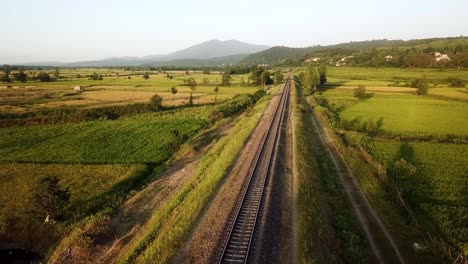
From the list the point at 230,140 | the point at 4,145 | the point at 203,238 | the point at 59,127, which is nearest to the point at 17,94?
the point at 59,127

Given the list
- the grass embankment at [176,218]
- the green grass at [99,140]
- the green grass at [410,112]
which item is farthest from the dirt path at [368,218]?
the green grass at [410,112]

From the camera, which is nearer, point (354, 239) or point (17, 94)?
point (354, 239)

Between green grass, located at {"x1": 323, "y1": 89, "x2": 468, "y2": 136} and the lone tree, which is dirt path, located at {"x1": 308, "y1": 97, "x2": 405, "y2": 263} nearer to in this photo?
the lone tree

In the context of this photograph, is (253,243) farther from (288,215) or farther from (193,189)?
(193,189)

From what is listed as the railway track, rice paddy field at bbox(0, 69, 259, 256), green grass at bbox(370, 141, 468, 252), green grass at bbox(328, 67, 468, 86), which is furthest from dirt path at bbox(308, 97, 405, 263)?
green grass at bbox(328, 67, 468, 86)

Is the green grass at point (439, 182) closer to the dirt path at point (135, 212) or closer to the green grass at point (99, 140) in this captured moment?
the dirt path at point (135, 212)

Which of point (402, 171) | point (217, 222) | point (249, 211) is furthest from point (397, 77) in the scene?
point (217, 222)

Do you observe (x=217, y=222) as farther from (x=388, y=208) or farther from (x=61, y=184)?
(x=61, y=184)
